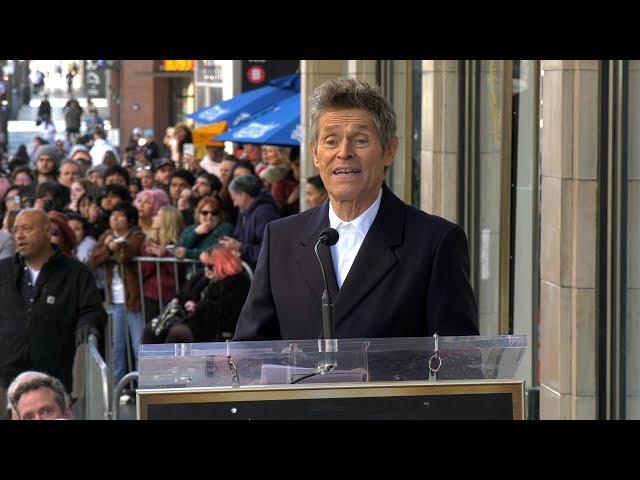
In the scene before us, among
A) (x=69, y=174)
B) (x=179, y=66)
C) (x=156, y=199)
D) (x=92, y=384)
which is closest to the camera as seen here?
(x=92, y=384)

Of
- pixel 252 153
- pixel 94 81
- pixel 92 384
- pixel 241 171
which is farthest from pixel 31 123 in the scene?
pixel 92 384

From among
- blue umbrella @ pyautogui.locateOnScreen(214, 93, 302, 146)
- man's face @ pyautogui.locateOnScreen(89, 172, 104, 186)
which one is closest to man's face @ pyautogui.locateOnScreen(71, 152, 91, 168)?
man's face @ pyautogui.locateOnScreen(89, 172, 104, 186)

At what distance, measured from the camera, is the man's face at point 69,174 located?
2261 cm

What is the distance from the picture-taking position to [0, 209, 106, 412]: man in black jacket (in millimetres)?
10961

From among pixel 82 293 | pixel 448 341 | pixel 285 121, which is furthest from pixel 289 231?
pixel 285 121

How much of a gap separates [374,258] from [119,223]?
9645 mm


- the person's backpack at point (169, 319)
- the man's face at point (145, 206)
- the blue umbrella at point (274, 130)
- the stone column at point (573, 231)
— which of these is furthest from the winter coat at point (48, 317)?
the blue umbrella at point (274, 130)

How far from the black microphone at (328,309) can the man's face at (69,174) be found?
18.1m

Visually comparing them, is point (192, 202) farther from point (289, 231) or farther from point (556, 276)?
point (289, 231)

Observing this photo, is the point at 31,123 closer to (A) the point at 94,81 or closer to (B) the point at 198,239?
(A) the point at 94,81

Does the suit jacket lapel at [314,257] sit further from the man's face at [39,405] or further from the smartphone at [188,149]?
the smartphone at [188,149]

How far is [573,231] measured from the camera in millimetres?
7988

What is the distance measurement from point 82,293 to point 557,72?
4452 mm

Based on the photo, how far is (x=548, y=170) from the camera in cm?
828
